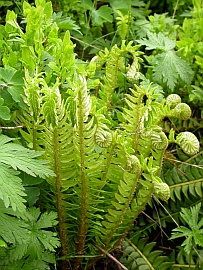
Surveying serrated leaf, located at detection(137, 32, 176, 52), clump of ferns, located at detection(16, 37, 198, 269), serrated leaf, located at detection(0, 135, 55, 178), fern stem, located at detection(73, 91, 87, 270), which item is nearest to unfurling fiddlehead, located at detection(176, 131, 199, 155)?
clump of ferns, located at detection(16, 37, 198, 269)

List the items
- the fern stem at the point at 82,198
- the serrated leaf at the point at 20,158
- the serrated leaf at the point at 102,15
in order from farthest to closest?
the serrated leaf at the point at 102,15
the fern stem at the point at 82,198
the serrated leaf at the point at 20,158

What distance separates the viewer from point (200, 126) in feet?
5.67

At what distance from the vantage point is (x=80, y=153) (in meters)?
1.16

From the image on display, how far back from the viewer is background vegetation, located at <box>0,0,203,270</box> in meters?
1.05

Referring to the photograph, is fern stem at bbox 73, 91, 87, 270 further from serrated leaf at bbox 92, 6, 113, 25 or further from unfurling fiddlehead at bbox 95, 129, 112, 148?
serrated leaf at bbox 92, 6, 113, 25

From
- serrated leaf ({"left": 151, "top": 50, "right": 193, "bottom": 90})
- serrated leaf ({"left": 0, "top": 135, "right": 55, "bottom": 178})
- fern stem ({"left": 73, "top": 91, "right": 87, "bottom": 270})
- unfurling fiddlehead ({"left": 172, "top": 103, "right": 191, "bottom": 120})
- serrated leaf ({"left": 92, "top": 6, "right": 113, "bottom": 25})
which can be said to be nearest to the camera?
serrated leaf ({"left": 0, "top": 135, "right": 55, "bottom": 178})

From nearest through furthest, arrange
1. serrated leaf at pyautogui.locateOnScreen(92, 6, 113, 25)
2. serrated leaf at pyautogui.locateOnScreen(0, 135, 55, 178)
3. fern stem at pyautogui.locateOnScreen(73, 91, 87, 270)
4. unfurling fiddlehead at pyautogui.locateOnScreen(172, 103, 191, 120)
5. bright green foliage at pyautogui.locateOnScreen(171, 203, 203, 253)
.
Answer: serrated leaf at pyautogui.locateOnScreen(0, 135, 55, 178) < fern stem at pyautogui.locateOnScreen(73, 91, 87, 270) < unfurling fiddlehead at pyautogui.locateOnScreen(172, 103, 191, 120) < bright green foliage at pyautogui.locateOnScreen(171, 203, 203, 253) < serrated leaf at pyautogui.locateOnScreen(92, 6, 113, 25)

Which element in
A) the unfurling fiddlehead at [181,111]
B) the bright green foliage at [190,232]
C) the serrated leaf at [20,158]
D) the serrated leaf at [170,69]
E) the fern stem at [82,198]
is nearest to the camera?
the serrated leaf at [20,158]

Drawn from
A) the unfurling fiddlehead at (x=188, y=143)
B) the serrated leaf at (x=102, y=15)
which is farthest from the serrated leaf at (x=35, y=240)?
the serrated leaf at (x=102, y=15)

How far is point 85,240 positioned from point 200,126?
0.67 meters

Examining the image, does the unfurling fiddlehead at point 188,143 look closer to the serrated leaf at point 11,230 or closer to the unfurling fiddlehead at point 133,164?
the unfurling fiddlehead at point 133,164

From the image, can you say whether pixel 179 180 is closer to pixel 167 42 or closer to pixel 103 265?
pixel 103 265

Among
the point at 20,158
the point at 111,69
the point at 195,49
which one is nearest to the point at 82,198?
the point at 20,158

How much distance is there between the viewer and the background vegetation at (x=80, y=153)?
105 centimetres
